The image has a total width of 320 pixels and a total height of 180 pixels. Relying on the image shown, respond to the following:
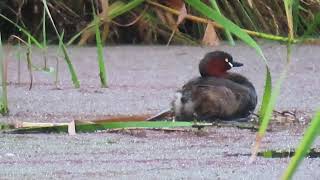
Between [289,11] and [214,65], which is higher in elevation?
[289,11]

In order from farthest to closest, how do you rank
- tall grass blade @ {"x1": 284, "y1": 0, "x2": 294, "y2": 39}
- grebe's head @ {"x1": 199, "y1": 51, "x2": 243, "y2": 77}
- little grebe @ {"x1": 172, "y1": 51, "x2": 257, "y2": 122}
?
grebe's head @ {"x1": 199, "y1": 51, "x2": 243, "y2": 77}
little grebe @ {"x1": 172, "y1": 51, "x2": 257, "y2": 122}
tall grass blade @ {"x1": 284, "y1": 0, "x2": 294, "y2": 39}

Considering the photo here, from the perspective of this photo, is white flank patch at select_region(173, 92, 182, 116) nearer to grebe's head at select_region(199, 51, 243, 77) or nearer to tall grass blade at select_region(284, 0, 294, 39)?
grebe's head at select_region(199, 51, 243, 77)

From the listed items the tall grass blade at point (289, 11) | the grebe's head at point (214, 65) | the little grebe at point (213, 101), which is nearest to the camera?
the tall grass blade at point (289, 11)

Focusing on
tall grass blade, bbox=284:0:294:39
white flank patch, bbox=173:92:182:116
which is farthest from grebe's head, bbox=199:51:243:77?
tall grass blade, bbox=284:0:294:39

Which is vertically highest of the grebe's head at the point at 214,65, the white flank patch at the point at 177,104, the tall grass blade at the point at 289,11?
the tall grass blade at the point at 289,11

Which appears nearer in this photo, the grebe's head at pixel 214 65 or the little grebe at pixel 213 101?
the little grebe at pixel 213 101

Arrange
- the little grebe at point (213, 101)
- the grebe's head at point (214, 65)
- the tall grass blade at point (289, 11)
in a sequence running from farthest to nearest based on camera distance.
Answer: the grebe's head at point (214, 65), the little grebe at point (213, 101), the tall grass blade at point (289, 11)

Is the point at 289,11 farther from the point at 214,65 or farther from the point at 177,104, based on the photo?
the point at 214,65

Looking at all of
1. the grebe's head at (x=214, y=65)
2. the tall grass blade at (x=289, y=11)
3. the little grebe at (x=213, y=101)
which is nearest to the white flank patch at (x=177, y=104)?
the little grebe at (x=213, y=101)

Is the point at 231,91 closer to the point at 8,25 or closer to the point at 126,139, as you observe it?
the point at 126,139

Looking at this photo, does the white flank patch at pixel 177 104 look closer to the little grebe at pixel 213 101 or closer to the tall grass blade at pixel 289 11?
the little grebe at pixel 213 101

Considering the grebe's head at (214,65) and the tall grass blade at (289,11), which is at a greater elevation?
the tall grass blade at (289,11)

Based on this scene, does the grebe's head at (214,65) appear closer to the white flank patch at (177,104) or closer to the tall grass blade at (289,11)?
the white flank patch at (177,104)

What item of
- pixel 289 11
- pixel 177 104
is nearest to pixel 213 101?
pixel 177 104
